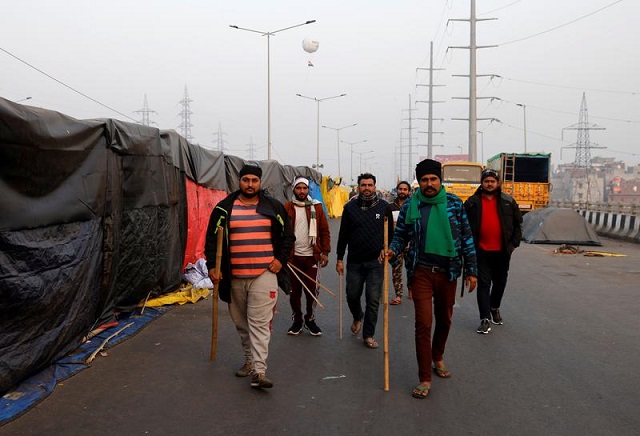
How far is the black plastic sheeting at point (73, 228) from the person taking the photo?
4738 millimetres

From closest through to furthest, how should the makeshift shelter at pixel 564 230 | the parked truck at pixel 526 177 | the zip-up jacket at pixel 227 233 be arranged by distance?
the zip-up jacket at pixel 227 233, the makeshift shelter at pixel 564 230, the parked truck at pixel 526 177

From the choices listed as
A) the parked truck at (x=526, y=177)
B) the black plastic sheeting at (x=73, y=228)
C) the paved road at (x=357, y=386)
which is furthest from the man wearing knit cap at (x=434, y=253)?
the parked truck at (x=526, y=177)

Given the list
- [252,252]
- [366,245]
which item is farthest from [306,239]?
[252,252]

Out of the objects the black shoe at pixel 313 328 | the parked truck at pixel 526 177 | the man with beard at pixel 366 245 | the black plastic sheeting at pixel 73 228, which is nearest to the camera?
the black plastic sheeting at pixel 73 228

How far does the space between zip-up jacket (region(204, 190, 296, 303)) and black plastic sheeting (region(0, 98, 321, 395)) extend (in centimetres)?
146

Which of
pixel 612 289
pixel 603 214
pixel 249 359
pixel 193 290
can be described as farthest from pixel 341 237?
pixel 603 214

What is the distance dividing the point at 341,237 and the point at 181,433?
3.03 metres

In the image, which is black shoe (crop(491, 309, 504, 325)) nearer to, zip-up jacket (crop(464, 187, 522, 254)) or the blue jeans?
zip-up jacket (crop(464, 187, 522, 254))

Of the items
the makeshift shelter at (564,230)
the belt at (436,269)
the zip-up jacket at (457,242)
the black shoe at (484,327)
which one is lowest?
the black shoe at (484,327)

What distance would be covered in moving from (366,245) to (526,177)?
24.7m

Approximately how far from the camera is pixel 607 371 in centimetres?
546

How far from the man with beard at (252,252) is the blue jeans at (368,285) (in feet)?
4.56

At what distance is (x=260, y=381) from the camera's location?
4.95 meters

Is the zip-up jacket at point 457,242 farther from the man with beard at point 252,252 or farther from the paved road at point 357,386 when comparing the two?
the man with beard at point 252,252
